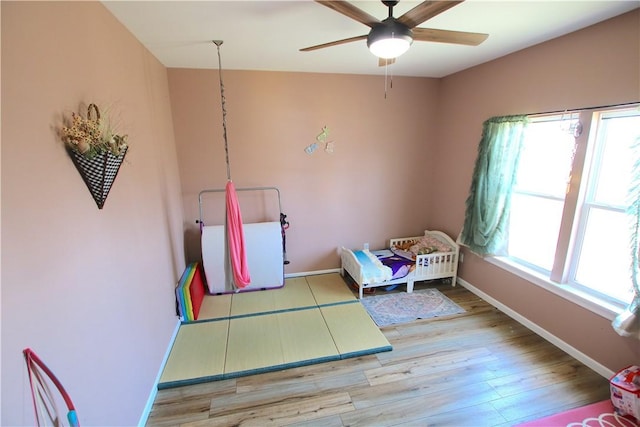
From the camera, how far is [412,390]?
2.16m

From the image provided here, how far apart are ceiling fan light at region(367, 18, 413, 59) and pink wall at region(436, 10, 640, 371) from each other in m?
1.57

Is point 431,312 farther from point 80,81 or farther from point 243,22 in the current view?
point 80,81

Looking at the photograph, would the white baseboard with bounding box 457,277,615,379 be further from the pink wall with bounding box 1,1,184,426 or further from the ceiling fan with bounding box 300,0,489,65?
the pink wall with bounding box 1,1,184,426

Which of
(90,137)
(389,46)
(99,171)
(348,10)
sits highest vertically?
(348,10)

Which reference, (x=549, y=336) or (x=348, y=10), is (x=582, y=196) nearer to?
(x=549, y=336)

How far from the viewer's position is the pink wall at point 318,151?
338 cm

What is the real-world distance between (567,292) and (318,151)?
283 cm

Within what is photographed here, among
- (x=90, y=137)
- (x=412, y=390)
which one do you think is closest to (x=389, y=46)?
(x=90, y=137)

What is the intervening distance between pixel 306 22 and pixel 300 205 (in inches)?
84.3

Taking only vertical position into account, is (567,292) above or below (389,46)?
below

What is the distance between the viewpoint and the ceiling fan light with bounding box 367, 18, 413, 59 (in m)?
1.62

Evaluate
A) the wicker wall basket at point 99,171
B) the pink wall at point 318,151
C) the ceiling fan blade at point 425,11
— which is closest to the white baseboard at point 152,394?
the pink wall at point 318,151

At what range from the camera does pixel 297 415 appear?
1973mm

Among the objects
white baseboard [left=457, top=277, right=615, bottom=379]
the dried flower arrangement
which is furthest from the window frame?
the dried flower arrangement
